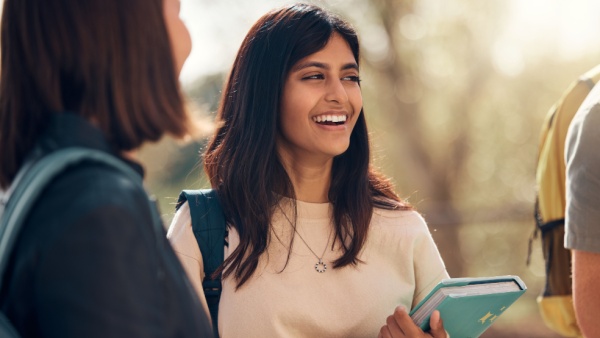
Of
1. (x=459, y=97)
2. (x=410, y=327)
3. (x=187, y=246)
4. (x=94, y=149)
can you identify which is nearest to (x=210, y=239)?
(x=187, y=246)

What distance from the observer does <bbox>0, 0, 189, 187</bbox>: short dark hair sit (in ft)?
4.36

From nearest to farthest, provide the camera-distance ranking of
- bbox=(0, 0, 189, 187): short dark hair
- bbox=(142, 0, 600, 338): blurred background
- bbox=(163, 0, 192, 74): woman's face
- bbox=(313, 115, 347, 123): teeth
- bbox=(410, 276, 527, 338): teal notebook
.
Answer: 1. bbox=(0, 0, 189, 187): short dark hair
2. bbox=(163, 0, 192, 74): woman's face
3. bbox=(410, 276, 527, 338): teal notebook
4. bbox=(313, 115, 347, 123): teeth
5. bbox=(142, 0, 600, 338): blurred background

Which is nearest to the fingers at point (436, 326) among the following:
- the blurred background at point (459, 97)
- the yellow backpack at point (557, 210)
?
the yellow backpack at point (557, 210)

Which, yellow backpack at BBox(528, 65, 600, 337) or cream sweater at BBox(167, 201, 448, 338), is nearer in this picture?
cream sweater at BBox(167, 201, 448, 338)

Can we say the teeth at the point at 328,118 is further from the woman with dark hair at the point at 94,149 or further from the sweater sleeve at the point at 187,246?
the woman with dark hair at the point at 94,149

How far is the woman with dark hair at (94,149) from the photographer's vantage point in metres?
1.19

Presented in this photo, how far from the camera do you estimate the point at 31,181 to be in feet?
4.05

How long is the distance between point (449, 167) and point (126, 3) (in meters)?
8.12

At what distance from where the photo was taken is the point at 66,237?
1185mm

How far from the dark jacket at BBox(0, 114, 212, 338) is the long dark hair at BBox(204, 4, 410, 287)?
131 centimetres

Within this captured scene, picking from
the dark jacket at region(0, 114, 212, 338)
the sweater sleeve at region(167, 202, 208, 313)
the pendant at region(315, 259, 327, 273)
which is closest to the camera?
the dark jacket at region(0, 114, 212, 338)

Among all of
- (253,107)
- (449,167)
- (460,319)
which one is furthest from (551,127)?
(449,167)

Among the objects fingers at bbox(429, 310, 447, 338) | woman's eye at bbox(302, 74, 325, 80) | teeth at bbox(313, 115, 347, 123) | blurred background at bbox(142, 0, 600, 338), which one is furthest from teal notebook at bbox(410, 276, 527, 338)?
blurred background at bbox(142, 0, 600, 338)

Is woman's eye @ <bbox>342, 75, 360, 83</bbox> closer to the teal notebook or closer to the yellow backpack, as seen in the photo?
the yellow backpack
